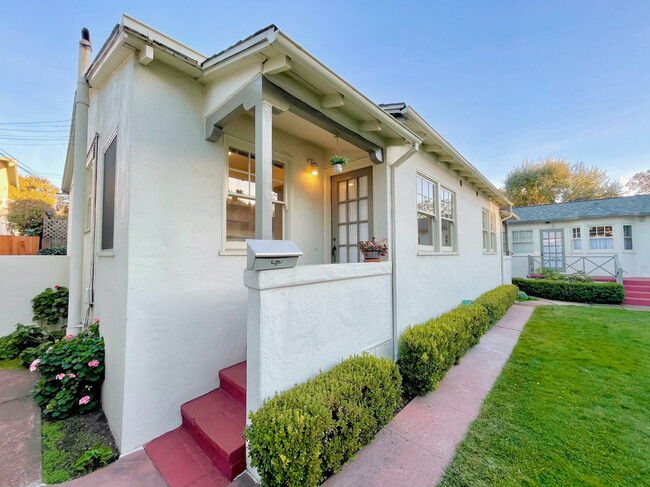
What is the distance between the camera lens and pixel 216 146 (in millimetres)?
3521

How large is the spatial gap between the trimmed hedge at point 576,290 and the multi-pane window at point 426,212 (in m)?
9.60

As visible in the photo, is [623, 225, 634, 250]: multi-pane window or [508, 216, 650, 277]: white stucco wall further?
[623, 225, 634, 250]: multi-pane window

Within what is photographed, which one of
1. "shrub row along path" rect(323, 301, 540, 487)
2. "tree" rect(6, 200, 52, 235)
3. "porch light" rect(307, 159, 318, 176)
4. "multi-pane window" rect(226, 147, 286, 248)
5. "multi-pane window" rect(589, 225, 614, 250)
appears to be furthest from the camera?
"multi-pane window" rect(589, 225, 614, 250)

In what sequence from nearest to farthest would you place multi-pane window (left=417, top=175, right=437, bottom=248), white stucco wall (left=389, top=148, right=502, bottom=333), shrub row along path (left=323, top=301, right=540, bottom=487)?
shrub row along path (left=323, top=301, right=540, bottom=487) < white stucco wall (left=389, top=148, right=502, bottom=333) < multi-pane window (left=417, top=175, right=437, bottom=248)

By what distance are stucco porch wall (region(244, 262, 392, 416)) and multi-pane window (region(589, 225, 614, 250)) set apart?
16.5 meters

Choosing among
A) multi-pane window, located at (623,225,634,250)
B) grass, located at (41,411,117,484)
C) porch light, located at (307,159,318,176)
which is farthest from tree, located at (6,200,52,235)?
multi-pane window, located at (623,225,634,250)

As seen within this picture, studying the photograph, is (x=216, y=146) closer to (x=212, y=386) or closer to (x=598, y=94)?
(x=212, y=386)

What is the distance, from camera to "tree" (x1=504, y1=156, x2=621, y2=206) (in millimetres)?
22250

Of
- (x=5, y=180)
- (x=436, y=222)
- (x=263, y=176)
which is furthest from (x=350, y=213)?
(x=5, y=180)

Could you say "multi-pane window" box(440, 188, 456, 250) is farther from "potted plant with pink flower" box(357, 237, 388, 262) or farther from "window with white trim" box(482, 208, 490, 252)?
"window with white trim" box(482, 208, 490, 252)

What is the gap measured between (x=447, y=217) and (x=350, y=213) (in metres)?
3.11

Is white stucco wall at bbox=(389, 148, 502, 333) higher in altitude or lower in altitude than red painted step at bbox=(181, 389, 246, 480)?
higher

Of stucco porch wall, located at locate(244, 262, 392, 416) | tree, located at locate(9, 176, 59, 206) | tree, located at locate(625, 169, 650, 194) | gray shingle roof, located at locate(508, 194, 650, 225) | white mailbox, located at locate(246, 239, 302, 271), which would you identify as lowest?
stucco porch wall, located at locate(244, 262, 392, 416)

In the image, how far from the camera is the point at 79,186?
451cm
